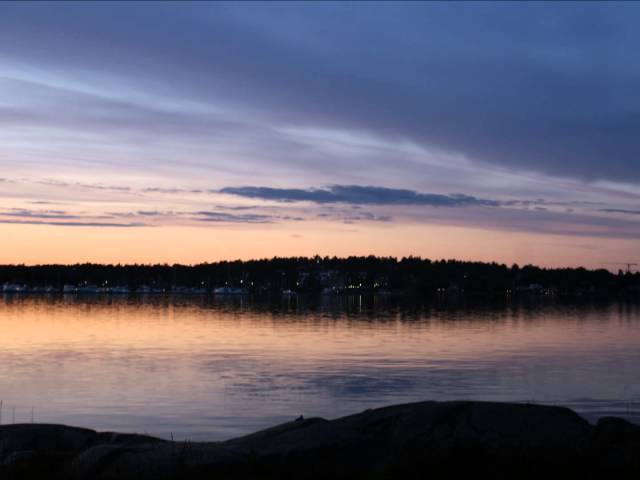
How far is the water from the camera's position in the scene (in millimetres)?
28688

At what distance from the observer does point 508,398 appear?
1249 inches

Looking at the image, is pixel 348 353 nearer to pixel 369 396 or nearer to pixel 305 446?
pixel 369 396

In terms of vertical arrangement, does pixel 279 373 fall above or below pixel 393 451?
below

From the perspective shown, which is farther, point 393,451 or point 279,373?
point 279,373

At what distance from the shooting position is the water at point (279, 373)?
2869 centimetres

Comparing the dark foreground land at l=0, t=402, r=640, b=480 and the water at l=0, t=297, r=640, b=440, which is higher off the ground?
the dark foreground land at l=0, t=402, r=640, b=480

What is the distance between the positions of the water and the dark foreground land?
26.9 feet

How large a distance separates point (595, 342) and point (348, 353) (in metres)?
17.7

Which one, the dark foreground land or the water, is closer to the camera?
the dark foreground land

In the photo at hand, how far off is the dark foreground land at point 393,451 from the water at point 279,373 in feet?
26.9

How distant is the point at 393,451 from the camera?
1611cm

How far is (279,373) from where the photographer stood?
128 feet

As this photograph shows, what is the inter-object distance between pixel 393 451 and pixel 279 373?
23.2m

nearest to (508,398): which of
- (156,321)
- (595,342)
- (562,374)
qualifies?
(562,374)
